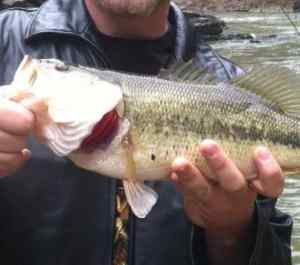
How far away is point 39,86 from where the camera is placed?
2736mm

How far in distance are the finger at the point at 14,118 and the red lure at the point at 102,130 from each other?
0.69ft

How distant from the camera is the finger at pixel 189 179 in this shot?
281cm

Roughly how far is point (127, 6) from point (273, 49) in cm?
1415

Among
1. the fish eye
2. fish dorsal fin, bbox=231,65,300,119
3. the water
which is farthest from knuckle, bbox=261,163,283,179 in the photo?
the water

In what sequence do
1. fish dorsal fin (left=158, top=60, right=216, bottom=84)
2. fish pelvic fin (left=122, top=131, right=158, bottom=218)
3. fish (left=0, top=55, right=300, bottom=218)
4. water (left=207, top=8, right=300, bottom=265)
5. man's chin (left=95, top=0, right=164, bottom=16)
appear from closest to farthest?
1. fish (left=0, top=55, right=300, bottom=218)
2. fish pelvic fin (left=122, top=131, right=158, bottom=218)
3. fish dorsal fin (left=158, top=60, right=216, bottom=84)
4. man's chin (left=95, top=0, right=164, bottom=16)
5. water (left=207, top=8, right=300, bottom=265)

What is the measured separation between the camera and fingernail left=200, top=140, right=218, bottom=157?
2.77 meters

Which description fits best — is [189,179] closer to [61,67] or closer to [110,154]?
[110,154]

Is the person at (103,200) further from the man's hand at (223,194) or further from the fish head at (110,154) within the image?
the fish head at (110,154)

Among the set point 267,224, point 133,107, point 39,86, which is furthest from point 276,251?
point 39,86

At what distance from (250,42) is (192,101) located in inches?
634

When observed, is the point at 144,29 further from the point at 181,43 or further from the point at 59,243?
the point at 59,243

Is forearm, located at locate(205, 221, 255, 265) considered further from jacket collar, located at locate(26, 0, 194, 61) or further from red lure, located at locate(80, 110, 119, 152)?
red lure, located at locate(80, 110, 119, 152)

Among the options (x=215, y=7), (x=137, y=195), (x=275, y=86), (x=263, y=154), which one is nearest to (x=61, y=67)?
(x=137, y=195)

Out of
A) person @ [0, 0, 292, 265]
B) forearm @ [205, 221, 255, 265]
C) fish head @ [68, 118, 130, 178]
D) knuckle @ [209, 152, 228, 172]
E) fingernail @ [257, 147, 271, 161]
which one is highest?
fish head @ [68, 118, 130, 178]
